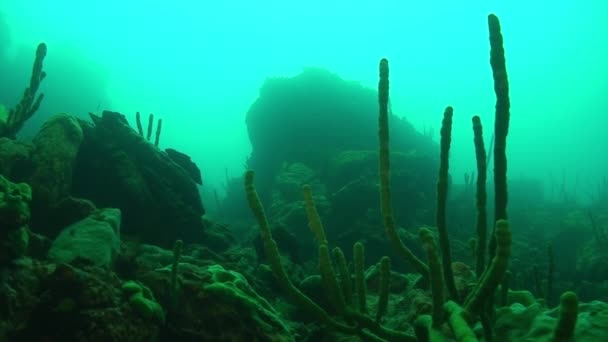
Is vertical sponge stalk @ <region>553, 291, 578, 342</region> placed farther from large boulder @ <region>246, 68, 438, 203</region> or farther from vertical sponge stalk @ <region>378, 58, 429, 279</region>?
large boulder @ <region>246, 68, 438, 203</region>

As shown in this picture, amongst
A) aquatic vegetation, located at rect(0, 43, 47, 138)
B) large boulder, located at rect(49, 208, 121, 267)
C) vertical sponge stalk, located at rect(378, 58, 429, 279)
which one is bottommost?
large boulder, located at rect(49, 208, 121, 267)

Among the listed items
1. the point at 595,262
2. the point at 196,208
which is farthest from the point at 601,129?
the point at 196,208

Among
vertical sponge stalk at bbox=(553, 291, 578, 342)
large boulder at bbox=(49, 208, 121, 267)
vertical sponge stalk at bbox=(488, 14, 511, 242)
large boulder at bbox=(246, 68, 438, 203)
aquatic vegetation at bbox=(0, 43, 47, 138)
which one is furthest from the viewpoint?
large boulder at bbox=(246, 68, 438, 203)

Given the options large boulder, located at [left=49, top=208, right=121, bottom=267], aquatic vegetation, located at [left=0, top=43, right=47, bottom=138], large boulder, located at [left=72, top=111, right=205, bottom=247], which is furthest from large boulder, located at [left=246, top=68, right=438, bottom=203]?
large boulder, located at [left=49, top=208, right=121, bottom=267]

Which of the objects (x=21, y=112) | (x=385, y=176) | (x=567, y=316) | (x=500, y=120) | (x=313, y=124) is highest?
(x=313, y=124)

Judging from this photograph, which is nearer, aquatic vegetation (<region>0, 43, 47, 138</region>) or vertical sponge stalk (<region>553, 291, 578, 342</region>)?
vertical sponge stalk (<region>553, 291, 578, 342</region>)

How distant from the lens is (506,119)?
225cm

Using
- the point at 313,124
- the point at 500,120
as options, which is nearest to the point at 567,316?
the point at 500,120

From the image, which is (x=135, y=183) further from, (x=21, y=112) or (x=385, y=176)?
(x=385, y=176)

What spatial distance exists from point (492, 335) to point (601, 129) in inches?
5027

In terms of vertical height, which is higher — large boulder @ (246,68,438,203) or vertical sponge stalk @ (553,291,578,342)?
large boulder @ (246,68,438,203)

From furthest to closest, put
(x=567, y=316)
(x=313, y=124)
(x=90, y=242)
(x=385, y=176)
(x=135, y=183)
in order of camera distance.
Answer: (x=313, y=124), (x=135, y=183), (x=90, y=242), (x=385, y=176), (x=567, y=316)

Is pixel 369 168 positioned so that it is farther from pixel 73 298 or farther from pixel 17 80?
pixel 17 80

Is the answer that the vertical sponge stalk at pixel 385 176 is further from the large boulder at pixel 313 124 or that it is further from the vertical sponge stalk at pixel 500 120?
the large boulder at pixel 313 124
